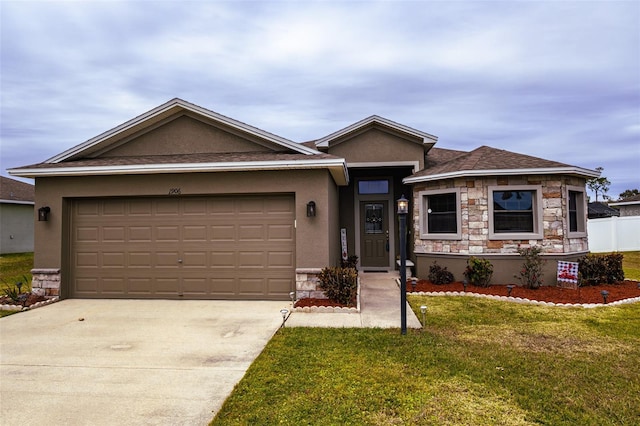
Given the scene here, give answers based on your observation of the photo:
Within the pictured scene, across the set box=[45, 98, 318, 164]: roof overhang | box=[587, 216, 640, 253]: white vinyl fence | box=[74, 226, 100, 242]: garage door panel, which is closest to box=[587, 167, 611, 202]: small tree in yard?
box=[587, 216, 640, 253]: white vinyl fence

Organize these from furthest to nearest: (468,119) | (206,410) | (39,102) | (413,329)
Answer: (468,119) → (39,102) → (413,329) → (206,410)

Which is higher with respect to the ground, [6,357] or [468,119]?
[468,119]

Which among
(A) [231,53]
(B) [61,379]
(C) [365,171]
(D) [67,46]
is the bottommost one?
(B) [61,379]

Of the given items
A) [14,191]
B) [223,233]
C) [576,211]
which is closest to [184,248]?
[223,233]

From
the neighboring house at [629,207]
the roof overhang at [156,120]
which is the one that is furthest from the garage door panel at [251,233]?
the neighboring house at [629,207]

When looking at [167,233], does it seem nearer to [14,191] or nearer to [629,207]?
[14,191]

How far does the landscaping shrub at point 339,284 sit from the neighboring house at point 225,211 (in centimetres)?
41

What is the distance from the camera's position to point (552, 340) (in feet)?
17.7

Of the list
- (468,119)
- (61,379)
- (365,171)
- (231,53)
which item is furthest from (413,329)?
(468,119)

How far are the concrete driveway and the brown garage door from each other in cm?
68

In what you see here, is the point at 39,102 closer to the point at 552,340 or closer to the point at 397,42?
the point at 397,42

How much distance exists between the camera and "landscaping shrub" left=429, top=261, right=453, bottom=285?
962 centimetres

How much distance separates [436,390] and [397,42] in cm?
1350

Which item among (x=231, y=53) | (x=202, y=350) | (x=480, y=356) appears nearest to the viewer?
(x=480, y=356)
